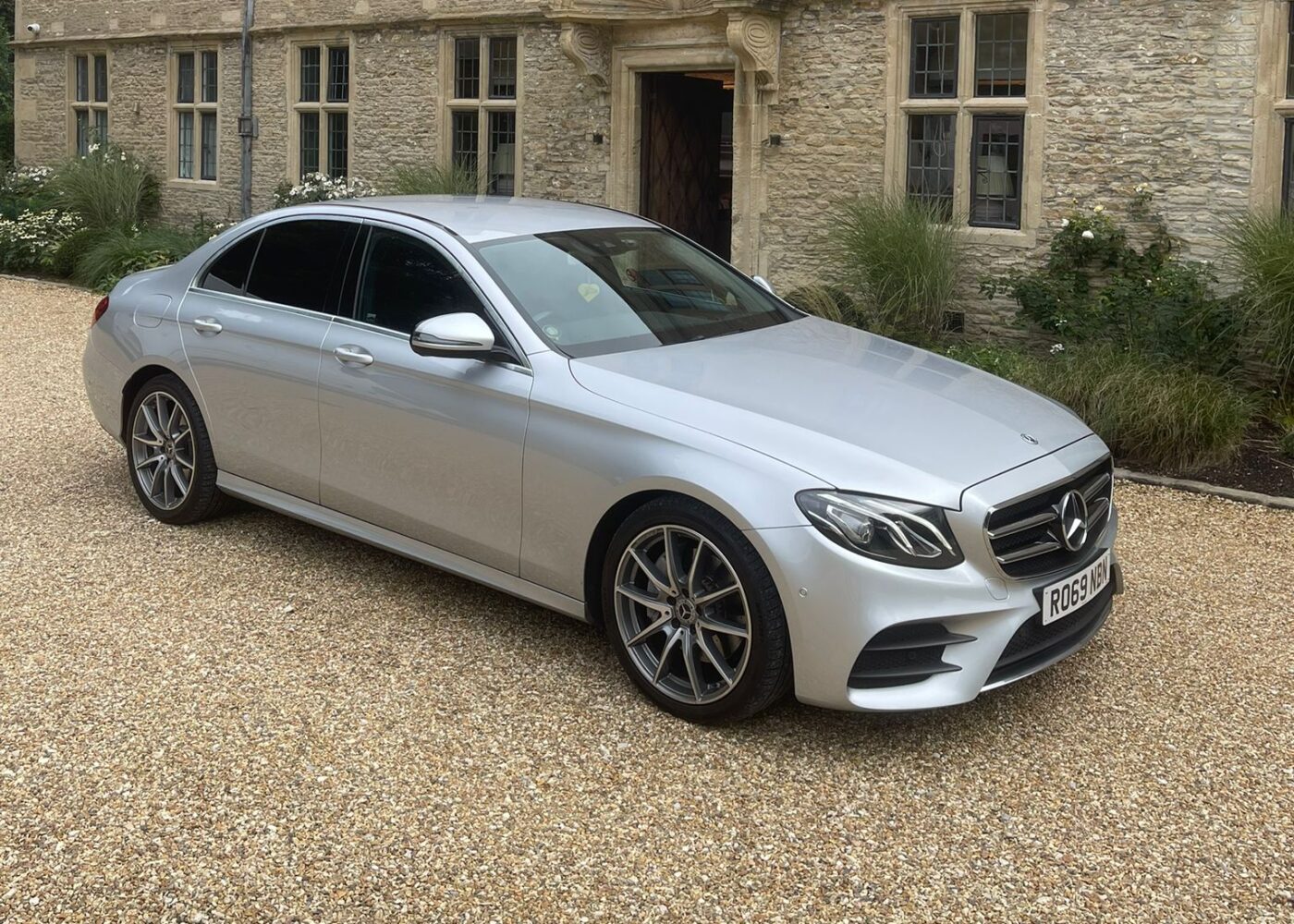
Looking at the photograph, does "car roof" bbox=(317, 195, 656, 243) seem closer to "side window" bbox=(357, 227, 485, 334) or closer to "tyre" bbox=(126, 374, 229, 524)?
"side window" bbox=(357, 227, 485, 334)

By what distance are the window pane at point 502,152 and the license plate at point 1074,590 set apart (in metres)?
11.8

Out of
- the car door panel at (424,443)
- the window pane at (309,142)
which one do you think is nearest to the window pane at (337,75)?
the window pane at (309,142)

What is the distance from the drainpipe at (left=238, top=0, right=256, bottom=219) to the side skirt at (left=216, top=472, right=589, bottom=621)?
12930 mm

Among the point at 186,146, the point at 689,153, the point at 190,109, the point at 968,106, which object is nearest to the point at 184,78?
the point at 190,109

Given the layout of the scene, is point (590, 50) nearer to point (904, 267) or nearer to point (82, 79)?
point (904, 267)

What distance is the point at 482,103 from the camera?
15633mm

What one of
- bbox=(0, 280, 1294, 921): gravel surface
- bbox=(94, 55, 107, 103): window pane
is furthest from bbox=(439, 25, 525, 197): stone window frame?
bbox=(0, 280, 1294, 921): gravel surface

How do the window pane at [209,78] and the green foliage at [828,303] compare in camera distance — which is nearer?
the green foliage at [828,303]

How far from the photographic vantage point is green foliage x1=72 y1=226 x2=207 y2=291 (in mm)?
16219

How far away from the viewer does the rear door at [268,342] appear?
555cm

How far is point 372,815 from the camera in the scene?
3.73 m

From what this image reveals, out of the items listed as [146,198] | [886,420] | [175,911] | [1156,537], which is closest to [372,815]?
[175,911]

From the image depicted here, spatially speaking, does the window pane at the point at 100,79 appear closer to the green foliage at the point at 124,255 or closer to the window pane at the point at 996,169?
the green foliage at the point at 124,255

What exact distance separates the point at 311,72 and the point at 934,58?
9.11 m
